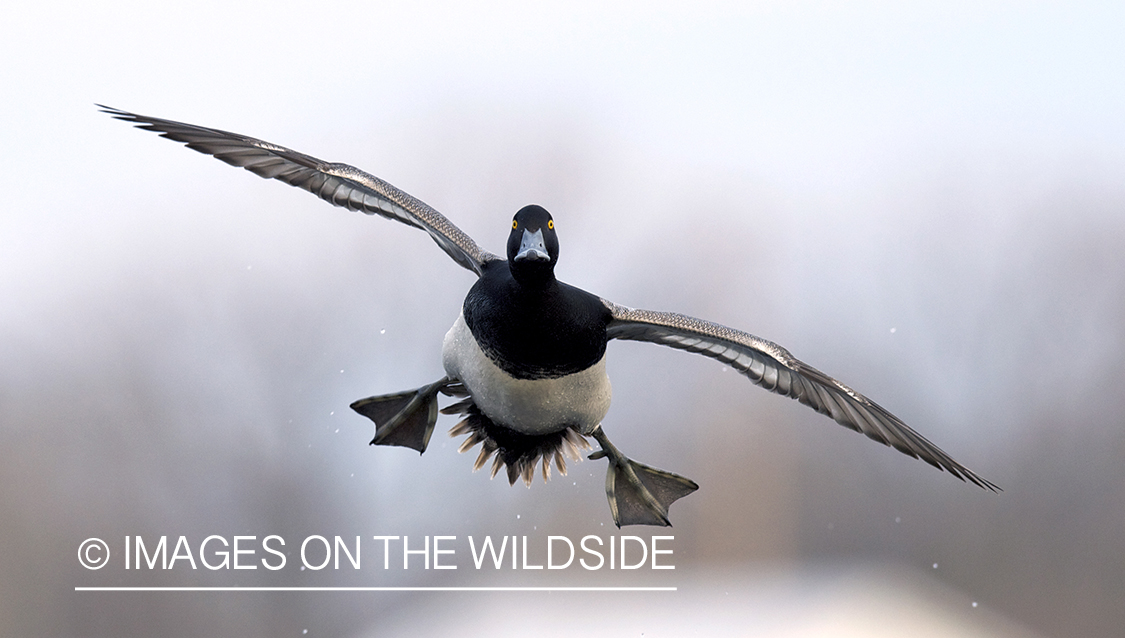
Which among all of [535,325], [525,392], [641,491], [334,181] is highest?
[334,181]

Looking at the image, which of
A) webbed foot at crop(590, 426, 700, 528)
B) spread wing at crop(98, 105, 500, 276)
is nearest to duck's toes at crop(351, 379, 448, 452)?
spread wing at crop(98, 105, 500, 276)

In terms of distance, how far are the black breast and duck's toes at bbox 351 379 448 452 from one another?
74 centimetres

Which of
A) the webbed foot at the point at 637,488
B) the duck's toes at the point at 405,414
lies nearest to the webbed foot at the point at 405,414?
the duck's toes at the point at 405,414

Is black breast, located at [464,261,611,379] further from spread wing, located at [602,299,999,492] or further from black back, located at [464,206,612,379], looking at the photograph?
spread wing, located at [602,299,999,492]

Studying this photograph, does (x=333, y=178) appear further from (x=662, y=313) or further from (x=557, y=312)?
(x=662, y=313)

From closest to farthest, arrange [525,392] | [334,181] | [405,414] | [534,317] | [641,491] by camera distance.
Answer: [534,317] → [525,392] → [334,181] → [405,414] → [641,491]

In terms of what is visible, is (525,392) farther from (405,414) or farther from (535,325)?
(405,414)

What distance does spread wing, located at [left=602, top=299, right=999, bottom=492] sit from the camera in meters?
3.80

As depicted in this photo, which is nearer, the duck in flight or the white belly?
the duck in flight

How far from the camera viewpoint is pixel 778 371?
404 centimetres

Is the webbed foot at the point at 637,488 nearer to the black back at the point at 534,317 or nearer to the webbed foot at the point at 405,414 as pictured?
the webbed foot at the point at 405,414

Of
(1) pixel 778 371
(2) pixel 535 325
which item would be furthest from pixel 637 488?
(2) pixel 535 325

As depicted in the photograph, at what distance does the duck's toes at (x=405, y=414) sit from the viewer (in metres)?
4.24

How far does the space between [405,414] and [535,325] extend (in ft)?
3.60
